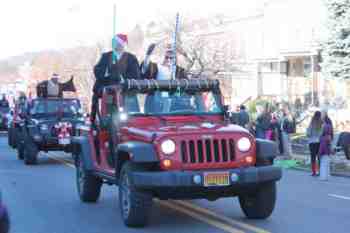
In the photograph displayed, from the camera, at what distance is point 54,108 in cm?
2320

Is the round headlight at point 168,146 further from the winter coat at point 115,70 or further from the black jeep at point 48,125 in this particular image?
the black jeep at point 48,125

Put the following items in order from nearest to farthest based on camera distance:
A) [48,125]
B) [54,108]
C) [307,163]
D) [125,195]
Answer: [125,195], [48,125], [307,163], [54,108]

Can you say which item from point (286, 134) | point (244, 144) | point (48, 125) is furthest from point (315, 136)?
point (244, 144)

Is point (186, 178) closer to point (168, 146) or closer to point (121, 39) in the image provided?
point (168, 146)

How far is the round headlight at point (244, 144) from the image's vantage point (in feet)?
33.1

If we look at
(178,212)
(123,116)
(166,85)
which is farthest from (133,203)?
(166,85)

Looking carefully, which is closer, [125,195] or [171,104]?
[125,195]

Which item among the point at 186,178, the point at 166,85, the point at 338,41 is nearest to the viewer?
the point at 186,178

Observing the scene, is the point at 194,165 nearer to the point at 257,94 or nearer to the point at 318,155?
the point at 318,155

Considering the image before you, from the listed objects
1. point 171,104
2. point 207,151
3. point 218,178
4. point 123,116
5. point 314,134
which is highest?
point 171,104

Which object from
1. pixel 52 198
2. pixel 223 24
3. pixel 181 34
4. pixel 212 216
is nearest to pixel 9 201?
pixel 52 198

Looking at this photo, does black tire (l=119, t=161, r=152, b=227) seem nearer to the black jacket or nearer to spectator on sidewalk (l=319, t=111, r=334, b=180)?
the black jacket

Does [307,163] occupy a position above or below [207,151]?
below

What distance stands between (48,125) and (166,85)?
1097 cm
